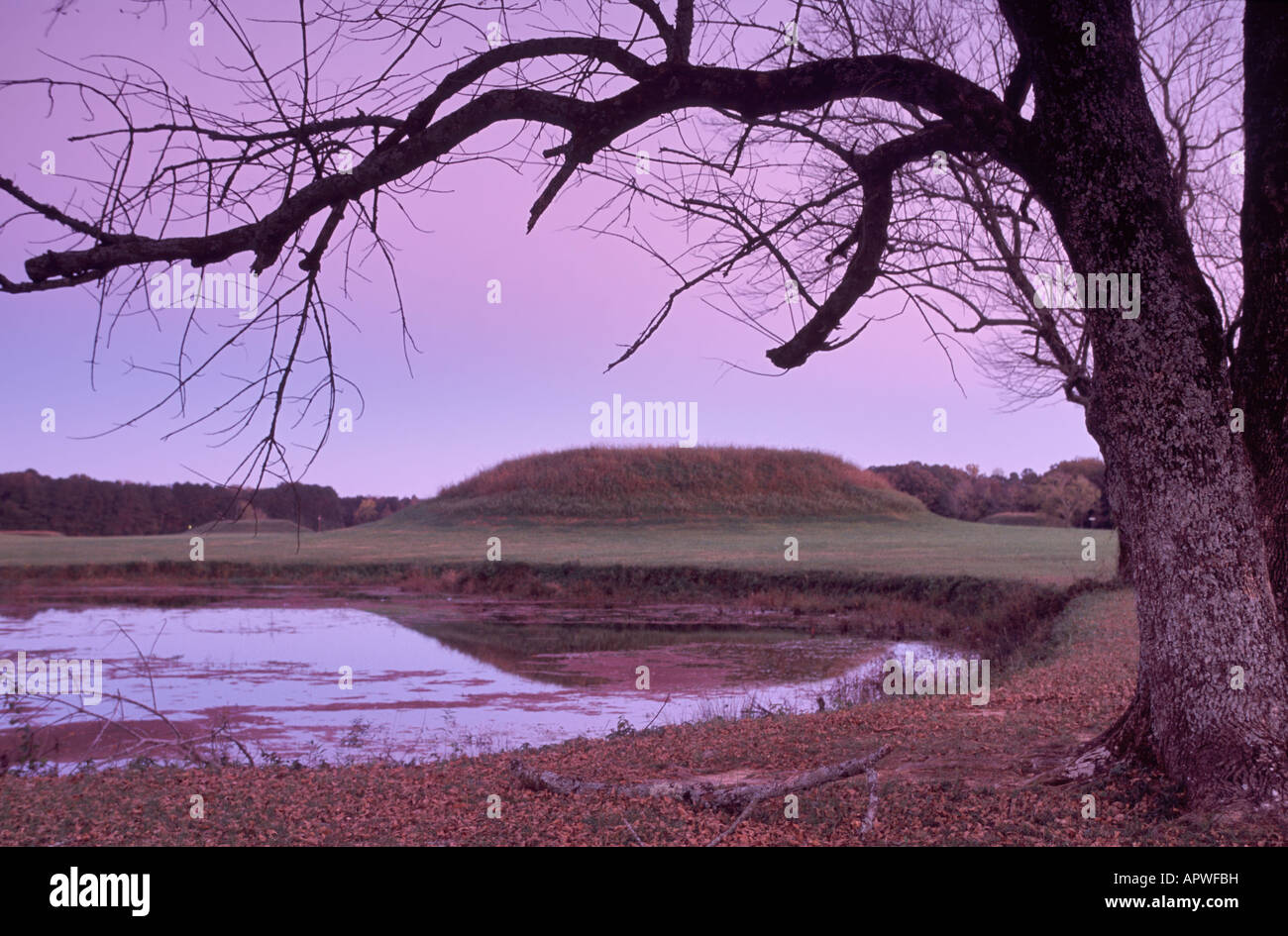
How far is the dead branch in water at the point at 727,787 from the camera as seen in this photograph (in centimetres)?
555

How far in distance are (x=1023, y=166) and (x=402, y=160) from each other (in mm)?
3789

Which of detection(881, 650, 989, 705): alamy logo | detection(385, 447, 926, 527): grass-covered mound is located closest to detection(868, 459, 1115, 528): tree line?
detection(385, 447, 926, 527): grass-covered mound

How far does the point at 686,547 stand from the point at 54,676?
25.4 m

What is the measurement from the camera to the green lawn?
27328 mm

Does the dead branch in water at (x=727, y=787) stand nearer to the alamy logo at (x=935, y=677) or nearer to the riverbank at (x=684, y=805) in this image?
the riverbank at (x=684, y=805)

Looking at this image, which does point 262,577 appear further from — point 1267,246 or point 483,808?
point 1267,246

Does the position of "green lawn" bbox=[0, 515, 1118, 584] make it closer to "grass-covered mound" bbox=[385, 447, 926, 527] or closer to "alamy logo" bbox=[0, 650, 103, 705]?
"grass-covered mound" bbox=[385, 447, 926, 527]

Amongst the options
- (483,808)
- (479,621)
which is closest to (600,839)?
(483,808)

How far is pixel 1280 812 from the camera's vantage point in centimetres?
496

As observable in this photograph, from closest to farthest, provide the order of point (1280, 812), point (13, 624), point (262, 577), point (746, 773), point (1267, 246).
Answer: point (1280, 812) < point (1267, 246) < point (746, 773) < point (13, 624) < point (262, 577)

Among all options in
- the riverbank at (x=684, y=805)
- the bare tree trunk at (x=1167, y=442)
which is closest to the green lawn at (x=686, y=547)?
the riverbank at (x=684, y=805)

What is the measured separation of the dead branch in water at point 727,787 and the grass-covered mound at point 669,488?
147 feet

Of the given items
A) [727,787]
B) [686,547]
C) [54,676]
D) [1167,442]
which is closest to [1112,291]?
[1167,442]

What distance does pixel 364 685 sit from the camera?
46.1ft
